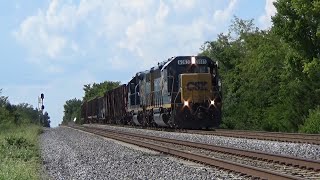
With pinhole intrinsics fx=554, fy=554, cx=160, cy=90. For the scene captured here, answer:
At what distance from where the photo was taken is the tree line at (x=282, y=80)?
28695 mm

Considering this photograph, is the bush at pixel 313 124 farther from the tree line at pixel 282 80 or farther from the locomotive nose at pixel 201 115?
the locomotive nose at pixel 201 115

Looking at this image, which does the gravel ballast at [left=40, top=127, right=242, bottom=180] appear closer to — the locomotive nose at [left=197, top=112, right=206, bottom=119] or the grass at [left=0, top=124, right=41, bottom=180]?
the grass at [left=0, top=124, right=41, bottom=180]

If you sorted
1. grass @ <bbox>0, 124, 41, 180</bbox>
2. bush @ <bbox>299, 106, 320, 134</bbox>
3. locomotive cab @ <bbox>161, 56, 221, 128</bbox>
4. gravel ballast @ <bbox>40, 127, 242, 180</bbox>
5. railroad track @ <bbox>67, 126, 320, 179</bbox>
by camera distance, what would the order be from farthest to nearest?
locomotive cab @ <bbox>161, 56, 221, 128</bbox> < bush @ <bbox>299, 106, 320, 134</bbox> < gravel ballast @ <bbox>40, 127, 242, 180</bbox> < railroad track @ <bbox>67, 126, 320, 179</bbox> < grass @ <bbox>0, 124, 41, 180</bbox>

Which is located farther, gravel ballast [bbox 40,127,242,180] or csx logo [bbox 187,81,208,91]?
csx logo [bbox 187,81,208,91]

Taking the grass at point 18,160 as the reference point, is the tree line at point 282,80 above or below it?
above

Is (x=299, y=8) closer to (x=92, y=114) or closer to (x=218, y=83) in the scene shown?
(x=218, y=83)

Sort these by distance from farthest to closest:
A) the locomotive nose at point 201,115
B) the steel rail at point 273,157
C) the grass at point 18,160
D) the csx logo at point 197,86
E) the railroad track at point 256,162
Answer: the csx logo at point 197,86 < the locomotive nose at point 201,115 < the steel rail at point 273,157 < the railroad track at point 256,162 < the grass at point 18,160

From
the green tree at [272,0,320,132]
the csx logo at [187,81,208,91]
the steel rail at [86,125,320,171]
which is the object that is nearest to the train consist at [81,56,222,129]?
the csx logo at [187,81,208,91]

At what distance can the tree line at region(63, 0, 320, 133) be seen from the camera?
28.7 metres

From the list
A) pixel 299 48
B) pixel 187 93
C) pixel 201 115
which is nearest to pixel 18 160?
pixel 201 115

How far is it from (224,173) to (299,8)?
18439 millimetres

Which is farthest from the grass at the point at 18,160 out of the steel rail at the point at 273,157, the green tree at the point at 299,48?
the green tree at the point at 299,48

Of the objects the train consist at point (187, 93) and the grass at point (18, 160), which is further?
the train consist at point (187, 93)

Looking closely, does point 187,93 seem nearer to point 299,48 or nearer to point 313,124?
point 313,124
